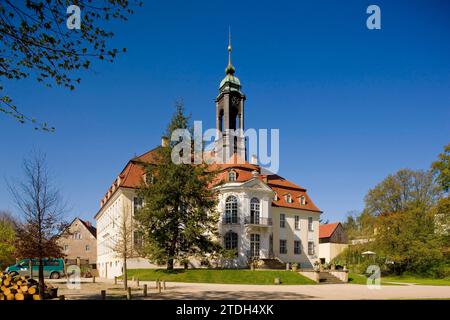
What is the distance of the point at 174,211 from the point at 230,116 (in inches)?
862

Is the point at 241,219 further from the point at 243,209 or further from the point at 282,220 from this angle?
the point at 282,220

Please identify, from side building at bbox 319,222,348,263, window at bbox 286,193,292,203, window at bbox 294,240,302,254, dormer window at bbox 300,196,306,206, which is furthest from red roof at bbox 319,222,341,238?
window at bbox 286,193,292,203

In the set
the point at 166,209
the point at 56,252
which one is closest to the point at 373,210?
the point at 166,209

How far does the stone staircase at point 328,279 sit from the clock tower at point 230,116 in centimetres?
2045

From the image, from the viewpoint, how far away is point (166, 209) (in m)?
32.5

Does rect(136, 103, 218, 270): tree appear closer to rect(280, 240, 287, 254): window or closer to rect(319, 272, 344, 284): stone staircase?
rect(319, 272, 344, 284): stone staircase

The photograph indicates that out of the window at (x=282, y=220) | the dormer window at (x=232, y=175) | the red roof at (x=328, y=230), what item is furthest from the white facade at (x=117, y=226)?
the red roof at (x=328, y=230)

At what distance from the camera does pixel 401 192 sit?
45000mm

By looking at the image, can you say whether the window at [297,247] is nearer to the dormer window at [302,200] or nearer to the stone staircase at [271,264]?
the dormer window at [302,200]

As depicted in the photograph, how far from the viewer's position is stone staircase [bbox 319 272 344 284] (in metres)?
29.7

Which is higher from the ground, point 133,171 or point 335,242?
point 133,171
